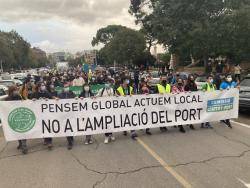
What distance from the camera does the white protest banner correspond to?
857cm

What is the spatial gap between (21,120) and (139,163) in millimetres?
3455

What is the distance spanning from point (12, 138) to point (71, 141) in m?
1.47

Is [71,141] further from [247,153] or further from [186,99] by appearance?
[247,153]

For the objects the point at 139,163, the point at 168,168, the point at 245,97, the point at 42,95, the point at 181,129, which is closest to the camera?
the point at 168,168

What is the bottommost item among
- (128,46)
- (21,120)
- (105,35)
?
(21,120)

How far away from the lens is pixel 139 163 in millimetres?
6879

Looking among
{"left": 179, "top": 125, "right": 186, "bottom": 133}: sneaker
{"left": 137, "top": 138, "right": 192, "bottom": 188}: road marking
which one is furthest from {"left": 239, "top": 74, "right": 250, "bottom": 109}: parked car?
{"left": 137, "top": 138, "right": 192, "bottom": 188}: road marking

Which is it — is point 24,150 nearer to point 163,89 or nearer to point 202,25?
point 163,89

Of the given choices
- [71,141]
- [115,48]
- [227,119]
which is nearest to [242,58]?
[227,119]

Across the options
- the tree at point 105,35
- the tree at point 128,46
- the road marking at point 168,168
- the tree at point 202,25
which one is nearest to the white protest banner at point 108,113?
the road marking at point 168,168

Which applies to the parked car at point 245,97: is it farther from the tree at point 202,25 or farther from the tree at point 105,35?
the tree at point 105,35

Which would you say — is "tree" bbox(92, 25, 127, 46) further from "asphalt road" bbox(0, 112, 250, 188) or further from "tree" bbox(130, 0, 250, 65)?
"asphalt road" bbox(0, 112, 250, 188)

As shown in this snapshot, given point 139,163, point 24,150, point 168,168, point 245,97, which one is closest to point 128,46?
point 245,97

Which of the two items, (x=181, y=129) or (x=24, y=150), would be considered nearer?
(x=24, y=150)
